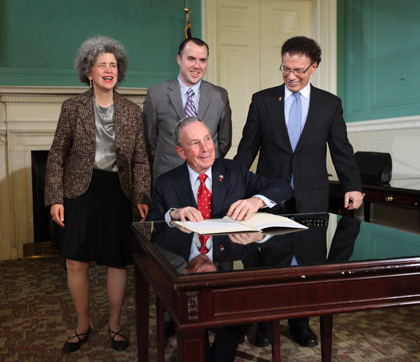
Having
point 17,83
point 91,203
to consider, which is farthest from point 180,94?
point 17,83

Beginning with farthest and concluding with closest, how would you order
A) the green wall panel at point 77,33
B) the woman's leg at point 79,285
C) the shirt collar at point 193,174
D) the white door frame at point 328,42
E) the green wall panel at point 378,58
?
the white door frame at point 328,42 → the green wall panel at point 77,33 → the green wall panel at point 378,58 → the woman's leg at point 79,285 → the shirt collar at point 193,174

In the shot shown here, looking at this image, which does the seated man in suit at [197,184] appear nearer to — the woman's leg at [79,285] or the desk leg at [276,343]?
the desk leg at [276,343]

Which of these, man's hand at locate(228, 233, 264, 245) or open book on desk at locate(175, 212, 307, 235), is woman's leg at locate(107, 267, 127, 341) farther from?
man's hand at locate(228, 233, 264, 245)

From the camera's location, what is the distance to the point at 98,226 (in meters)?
2.56

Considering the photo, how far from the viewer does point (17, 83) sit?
5.06 m

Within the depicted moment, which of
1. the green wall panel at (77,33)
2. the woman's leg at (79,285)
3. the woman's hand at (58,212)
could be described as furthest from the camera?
the green wall panel at (77,33)

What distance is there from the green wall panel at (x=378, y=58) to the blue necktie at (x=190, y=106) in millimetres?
2491

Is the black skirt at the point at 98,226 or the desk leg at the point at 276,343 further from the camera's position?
the black skirt at the point at 98,226

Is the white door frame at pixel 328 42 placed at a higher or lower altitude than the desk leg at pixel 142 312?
higher

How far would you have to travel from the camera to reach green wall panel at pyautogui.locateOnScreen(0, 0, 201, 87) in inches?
199

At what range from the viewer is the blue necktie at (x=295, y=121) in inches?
106

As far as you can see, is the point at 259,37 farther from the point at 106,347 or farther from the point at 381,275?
the point at 381,275

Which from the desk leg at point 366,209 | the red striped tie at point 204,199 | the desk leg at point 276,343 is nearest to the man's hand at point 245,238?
the red striped tie at point 204,199

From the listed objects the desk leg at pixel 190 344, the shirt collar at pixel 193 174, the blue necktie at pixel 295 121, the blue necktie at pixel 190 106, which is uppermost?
the blue necktie at pixel 190 106
